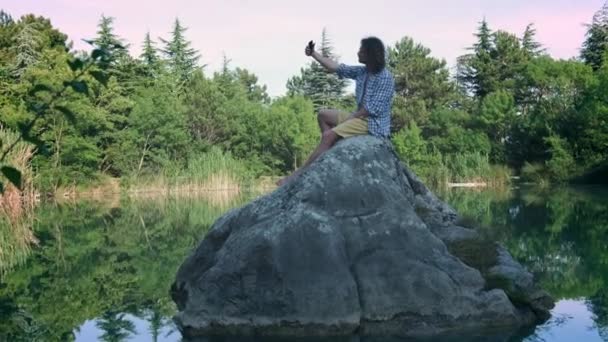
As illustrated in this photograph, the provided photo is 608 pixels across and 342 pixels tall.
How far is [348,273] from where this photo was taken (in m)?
4.71

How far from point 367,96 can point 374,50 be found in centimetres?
35

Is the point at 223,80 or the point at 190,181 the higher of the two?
the point at 223,80

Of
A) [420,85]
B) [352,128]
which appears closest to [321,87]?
[420,85]

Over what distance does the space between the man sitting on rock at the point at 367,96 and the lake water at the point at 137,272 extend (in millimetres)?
1626

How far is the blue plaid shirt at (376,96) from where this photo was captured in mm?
5551

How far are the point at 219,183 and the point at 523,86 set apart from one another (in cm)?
1819

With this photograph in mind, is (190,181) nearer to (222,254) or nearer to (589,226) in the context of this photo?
(589,226)

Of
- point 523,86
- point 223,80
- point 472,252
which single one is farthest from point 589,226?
point 223,80

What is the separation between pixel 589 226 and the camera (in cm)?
1055

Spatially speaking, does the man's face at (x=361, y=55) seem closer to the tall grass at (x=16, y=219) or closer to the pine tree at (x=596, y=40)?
the tall grass at (x=16, y=219)

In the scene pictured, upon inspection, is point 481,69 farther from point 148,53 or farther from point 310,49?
point 310,49

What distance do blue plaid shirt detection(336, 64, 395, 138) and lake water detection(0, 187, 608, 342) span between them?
1.88 m

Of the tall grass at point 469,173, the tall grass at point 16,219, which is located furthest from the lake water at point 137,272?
the tall grass at point 469,173

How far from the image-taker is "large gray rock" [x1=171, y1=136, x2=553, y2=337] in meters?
4.58
